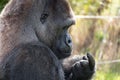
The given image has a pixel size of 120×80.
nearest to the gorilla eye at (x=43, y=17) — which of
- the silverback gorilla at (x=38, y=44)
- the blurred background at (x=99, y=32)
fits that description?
the silverback gorilla at (x=38, y=44)

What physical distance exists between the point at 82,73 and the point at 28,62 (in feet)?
2.04

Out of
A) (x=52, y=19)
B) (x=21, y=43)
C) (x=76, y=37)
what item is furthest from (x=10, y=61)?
(x=76, y=37)

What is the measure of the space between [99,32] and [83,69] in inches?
192

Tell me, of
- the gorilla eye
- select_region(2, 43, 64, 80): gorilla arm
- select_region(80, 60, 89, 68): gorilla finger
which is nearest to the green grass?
select_region(80, 60, 89, 68): gorilla finger

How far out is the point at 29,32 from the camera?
4.36m

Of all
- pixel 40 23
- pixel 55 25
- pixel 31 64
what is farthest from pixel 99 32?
pixel 31 64

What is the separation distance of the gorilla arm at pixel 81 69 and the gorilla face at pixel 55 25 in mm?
137

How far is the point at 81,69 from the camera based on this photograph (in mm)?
4508

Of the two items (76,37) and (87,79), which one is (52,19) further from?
(76,37)

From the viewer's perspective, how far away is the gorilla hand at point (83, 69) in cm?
446

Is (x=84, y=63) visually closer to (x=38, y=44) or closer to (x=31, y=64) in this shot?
(x=38, y=44)

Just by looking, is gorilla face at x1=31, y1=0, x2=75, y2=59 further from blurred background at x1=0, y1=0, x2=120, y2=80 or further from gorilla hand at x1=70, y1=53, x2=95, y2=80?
blurred background at x1=0, y1=0, x2=120, y2=80

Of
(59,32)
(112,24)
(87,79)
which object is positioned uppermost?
(59,32)

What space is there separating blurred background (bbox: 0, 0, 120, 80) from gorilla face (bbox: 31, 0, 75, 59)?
430 centimetres
